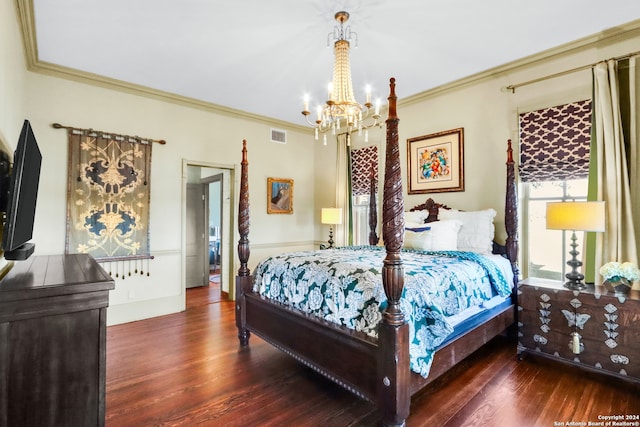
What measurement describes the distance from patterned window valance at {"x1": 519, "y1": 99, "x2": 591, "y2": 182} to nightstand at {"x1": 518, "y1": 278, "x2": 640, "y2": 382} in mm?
1191

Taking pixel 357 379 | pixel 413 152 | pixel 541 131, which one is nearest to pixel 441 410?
pixel 357 379

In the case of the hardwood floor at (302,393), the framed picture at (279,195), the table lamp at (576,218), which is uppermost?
the framed picture at (279,195)

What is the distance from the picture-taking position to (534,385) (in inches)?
94.1

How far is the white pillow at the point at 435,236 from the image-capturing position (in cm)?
340

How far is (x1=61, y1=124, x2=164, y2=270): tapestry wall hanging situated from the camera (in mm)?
3645

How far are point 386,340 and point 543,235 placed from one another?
2659 mm

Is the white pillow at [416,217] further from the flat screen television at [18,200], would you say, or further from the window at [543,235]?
the flat screen television at [18,200]

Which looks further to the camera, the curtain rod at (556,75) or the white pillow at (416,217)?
the white pillow at (416,217)

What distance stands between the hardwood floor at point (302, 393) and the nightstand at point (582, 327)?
0.15 m

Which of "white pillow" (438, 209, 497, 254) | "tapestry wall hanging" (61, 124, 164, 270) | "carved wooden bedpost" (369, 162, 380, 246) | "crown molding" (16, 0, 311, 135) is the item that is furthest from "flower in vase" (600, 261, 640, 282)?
"tapestry wall hanging" (61, 124, 164, 270)

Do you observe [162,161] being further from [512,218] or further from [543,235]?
[543,235]

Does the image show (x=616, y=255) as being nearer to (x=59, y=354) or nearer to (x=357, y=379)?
(x=357, y=379)

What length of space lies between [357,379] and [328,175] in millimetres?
4103

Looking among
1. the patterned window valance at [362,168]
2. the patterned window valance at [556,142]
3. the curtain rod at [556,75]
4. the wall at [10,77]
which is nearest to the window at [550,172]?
the patterned window valance at [556,142]
